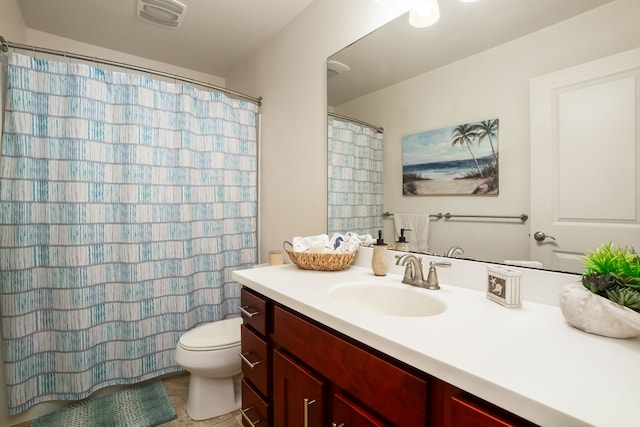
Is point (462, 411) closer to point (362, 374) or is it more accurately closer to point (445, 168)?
point (362, 374)

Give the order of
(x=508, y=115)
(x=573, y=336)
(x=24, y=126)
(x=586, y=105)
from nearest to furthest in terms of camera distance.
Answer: (x=573, y=336) < (x=586, y=105) < (x=508, y=115) < (x=24, y=126)

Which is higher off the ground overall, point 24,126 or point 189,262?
point 24,126

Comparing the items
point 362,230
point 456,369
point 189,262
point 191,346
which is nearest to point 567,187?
point 456,369

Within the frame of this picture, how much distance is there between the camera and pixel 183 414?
1.74 meters

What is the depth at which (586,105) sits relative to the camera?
89 centimetres

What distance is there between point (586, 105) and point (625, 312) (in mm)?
590

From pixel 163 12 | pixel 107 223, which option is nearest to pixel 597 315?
pixel 107 223

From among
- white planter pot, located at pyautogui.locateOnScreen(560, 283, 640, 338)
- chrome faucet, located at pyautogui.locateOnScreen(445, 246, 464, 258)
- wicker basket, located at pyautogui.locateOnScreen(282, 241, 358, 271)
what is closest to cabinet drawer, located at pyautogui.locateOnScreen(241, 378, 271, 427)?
wicker basket, located at pyautogui.locateOnScreen(282, 241, 358, 271)

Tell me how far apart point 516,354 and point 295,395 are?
2.28 feet

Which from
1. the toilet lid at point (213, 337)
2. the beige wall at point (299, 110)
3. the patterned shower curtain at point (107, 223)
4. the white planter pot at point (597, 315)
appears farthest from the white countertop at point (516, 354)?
the patterned shower curtain at point (107, 223)

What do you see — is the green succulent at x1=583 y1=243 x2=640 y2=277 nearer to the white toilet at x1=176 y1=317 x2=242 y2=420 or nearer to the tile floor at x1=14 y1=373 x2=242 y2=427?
the white toilet at x1=176 y1=317 x2=242 y2=420

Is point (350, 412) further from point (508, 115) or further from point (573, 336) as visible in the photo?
point (508, 115)

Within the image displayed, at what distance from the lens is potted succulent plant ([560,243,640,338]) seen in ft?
2.20

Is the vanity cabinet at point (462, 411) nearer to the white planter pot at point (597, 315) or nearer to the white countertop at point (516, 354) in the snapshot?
the white countertop at point (516, 354)
